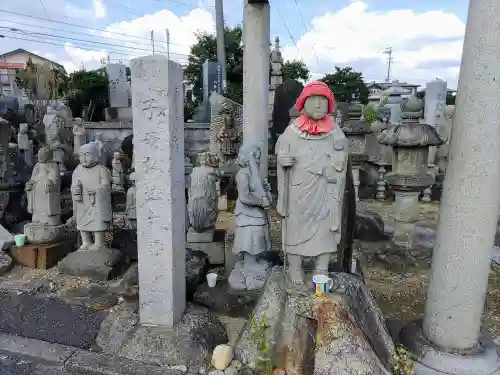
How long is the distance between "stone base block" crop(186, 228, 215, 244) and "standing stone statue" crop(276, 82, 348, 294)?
2.63 metres

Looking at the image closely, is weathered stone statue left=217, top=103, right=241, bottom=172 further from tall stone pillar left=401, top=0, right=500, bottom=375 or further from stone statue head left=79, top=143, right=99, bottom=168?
tall stone pillar left=401, top=0, right=500, bottom=375

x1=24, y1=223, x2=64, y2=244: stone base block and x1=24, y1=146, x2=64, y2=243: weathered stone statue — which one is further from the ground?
x1=24, y1=146, x2=64, y2=243: weathered stone statue

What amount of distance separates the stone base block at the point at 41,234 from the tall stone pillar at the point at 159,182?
2.46 m

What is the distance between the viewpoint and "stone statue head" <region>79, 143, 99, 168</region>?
5020mm

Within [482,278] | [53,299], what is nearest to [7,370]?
[53,299]

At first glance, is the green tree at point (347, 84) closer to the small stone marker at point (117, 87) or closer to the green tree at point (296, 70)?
the green tree at point (296, 70)

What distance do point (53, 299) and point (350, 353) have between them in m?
3.22

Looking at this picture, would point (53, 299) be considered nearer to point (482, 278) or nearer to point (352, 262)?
point (352, 262)

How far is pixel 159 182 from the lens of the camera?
349 centimetres

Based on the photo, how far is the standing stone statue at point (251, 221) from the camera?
426 centimetres

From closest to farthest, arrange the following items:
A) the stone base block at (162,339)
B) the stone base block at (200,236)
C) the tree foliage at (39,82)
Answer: the stone base block at (162,339) → the stone base block at (200,236) → the tree foliage at (39,82)

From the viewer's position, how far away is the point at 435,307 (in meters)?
3.10

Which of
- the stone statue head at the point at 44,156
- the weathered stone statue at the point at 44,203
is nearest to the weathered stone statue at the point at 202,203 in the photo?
the weathered stone statue at the point at 44,203

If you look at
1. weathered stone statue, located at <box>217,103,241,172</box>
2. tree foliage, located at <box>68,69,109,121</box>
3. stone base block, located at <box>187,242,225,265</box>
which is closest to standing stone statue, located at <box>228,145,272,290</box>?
stone base block, located at <box>187,242,225,265</box>
